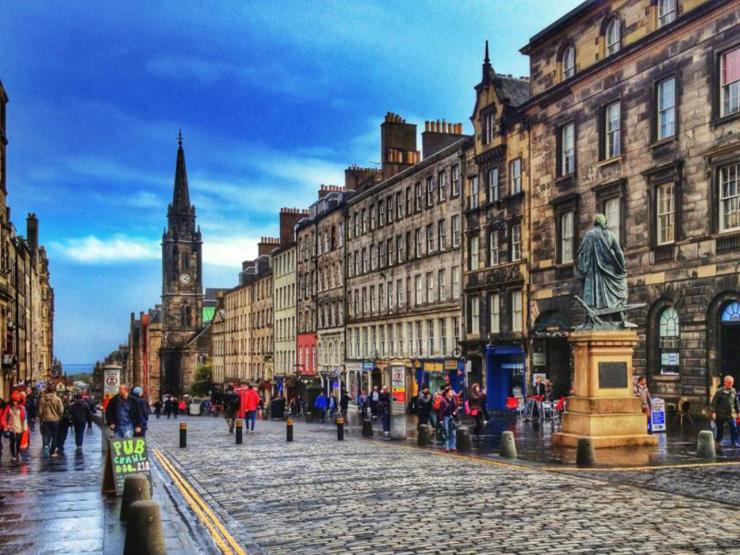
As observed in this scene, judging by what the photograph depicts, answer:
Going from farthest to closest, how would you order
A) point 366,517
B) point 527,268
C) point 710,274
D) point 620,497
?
1. point 527,268
2. point 710,274
3. point 620,497
4. point 366,517

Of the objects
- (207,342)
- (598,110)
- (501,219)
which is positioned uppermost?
(598,110)

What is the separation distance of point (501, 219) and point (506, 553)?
34.9 metres

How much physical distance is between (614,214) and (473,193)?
13.6 m

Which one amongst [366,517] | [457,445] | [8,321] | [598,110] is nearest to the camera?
[366,517]

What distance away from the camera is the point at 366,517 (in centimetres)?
1198

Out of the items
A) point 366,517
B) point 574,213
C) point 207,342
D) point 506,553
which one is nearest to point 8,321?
point 574,213

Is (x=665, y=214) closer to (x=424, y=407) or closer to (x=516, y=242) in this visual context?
(x=424, y=407)

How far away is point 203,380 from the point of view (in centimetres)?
12075

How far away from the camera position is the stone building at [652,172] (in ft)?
92.9

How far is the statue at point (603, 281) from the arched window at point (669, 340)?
10041mm

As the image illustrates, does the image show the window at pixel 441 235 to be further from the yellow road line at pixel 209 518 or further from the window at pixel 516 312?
the yellow road line at pixel 209 518

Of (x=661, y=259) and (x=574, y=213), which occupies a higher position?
(x=574, y=213)

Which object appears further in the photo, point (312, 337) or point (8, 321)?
point (312, 337)

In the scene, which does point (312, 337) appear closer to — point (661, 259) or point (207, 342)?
point (661, 259)
